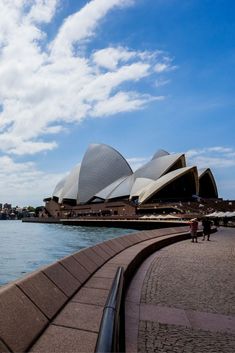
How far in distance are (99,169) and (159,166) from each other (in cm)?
1490

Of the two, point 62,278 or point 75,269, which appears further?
point 75,269

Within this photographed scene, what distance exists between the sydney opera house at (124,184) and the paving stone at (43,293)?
56.6 meters

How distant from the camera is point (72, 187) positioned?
267ft

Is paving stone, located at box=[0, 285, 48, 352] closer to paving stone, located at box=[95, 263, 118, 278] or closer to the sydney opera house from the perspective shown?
paving stone, located at box=[95, 263, 118, 278]

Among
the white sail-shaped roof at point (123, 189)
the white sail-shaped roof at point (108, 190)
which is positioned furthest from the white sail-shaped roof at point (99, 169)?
the white sail-shaped roof at point (123, 189)

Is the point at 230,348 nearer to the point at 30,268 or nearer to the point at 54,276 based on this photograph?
the point at 54,276

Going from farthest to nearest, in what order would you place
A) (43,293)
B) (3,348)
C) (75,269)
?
1. (75,269)
2. (43,293)
3. (3,348)

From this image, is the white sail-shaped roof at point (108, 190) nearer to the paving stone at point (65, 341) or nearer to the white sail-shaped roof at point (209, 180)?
the white sail-shaped roof at point (209, 180)

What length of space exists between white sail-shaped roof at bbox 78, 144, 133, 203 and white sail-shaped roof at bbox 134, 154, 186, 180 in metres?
6.59

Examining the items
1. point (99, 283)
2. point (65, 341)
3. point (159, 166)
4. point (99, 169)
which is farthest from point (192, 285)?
point (99, 169)

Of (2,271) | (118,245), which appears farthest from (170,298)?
(2,271)

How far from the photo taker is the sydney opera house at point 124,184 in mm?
61812

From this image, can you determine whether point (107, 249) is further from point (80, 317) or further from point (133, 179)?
point (133, 179)

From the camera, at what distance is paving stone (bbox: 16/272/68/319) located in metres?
2.84
